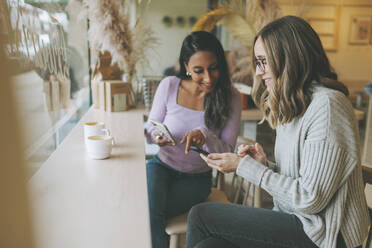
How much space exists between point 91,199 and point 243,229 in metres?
0.56

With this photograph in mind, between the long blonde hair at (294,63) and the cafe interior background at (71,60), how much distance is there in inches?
30.7

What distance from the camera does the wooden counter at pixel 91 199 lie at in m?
0.68

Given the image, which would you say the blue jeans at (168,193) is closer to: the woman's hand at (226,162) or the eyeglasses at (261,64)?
the woman's hand at (226,162)

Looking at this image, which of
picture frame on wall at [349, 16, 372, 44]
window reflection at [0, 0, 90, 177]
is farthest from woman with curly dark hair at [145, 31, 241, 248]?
picture frame on wall at [349, 16, 372, 44]

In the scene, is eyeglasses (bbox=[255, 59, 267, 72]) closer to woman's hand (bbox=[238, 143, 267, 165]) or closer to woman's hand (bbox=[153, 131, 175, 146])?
woman's hand (bbox=[238, 143, 267, 165])

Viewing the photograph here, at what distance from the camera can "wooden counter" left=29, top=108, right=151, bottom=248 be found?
682 millimetres

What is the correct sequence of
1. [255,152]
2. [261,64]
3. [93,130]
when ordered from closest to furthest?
[261,64]
[255,152]
[93,130]

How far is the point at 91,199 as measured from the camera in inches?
34.9

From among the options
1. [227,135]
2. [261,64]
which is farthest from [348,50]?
[261,64]

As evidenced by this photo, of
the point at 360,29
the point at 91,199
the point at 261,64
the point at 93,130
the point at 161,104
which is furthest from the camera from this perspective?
the point at 360,29

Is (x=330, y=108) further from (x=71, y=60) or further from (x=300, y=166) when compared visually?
(x=71, y=60)

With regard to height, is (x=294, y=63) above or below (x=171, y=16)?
below

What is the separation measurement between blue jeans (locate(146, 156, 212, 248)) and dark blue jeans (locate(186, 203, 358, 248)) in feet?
0.73

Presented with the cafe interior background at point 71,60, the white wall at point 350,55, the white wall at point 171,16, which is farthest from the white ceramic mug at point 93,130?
the white wall at point 350,55
